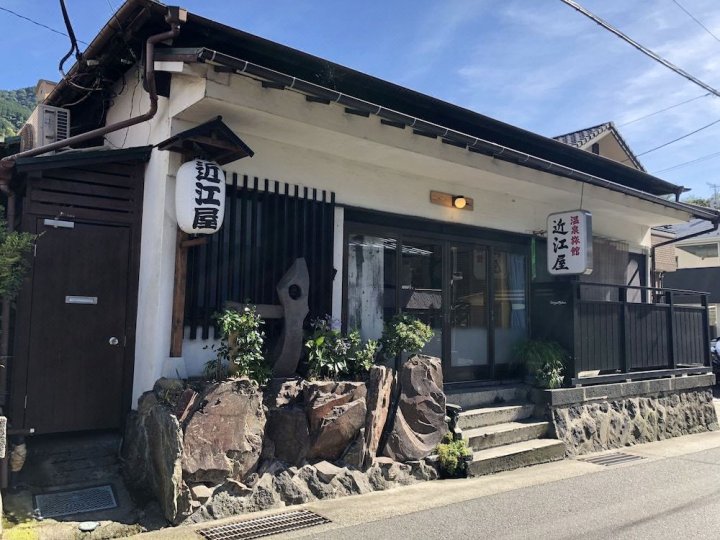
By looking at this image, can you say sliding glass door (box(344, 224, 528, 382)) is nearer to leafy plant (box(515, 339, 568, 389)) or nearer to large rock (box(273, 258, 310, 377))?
leafy plant (box(515, 339, 568, 389))

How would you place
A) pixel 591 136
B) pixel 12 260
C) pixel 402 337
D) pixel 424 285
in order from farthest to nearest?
1. pixel 591 136
2. pixel 424 285
3. pixel 402 337
4. pixel 12 260

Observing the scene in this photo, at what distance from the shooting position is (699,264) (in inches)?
1017

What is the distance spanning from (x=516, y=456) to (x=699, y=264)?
2377 centimetres

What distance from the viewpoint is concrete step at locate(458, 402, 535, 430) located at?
7.27 metres

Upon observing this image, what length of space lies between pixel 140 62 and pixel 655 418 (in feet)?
32.1

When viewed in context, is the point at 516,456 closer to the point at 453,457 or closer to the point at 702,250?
the point at 453,457

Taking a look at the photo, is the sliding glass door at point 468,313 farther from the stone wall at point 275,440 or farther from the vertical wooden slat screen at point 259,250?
the vertical wooden slat screen at point 259,250

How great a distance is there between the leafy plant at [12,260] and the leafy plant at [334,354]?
9.75 ft

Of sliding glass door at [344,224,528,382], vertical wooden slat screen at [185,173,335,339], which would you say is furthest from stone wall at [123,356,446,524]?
sliding glass door at [344,224,528,382]

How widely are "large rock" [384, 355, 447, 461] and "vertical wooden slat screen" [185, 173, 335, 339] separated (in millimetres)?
1418

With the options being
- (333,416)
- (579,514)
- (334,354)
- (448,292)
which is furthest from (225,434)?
(448,292)

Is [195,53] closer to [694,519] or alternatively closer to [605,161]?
[694,519]

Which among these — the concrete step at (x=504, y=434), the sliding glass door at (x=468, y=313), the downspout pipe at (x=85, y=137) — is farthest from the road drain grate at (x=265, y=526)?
the sliding glass door at (x=468, y=313)

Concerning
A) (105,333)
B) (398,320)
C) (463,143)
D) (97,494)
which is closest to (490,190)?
(463,143)
